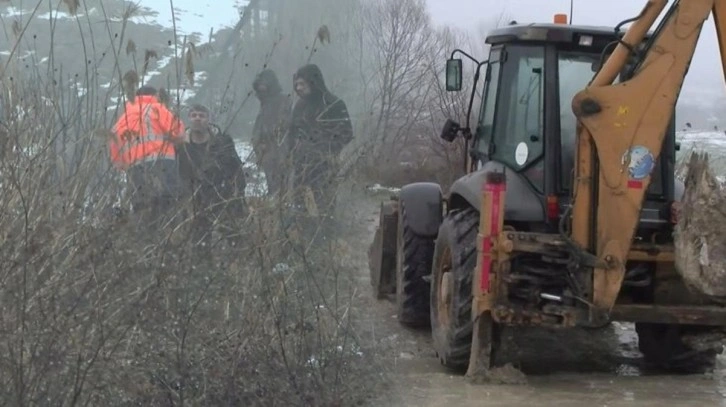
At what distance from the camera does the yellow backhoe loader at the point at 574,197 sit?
20.4 feet

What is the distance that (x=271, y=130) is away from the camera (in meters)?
6.85

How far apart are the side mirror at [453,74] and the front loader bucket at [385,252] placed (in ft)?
4.41

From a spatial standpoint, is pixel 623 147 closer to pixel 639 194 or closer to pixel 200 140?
pixel 639 194

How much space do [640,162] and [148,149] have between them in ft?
8.20

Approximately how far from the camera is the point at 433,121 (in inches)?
619

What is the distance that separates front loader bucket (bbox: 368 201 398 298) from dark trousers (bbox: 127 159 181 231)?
3.12m

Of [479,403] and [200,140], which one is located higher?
[200,140]

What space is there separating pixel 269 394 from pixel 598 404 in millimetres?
Answer: 1859

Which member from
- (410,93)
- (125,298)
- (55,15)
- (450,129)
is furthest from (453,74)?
(410,93)

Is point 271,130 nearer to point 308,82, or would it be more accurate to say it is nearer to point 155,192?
point 155,192

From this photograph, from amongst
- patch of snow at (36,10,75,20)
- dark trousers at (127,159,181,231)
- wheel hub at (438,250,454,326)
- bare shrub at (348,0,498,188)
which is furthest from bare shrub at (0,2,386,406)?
bare shrub at (348,0,498,188)

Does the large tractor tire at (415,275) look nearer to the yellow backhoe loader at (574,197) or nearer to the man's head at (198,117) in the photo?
the yellow backhoe loader at (574,197)

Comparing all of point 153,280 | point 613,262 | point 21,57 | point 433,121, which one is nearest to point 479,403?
point 613,262

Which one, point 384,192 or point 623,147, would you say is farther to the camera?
point 384,192
